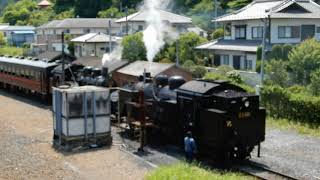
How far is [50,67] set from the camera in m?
28.4

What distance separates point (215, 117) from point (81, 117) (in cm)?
546

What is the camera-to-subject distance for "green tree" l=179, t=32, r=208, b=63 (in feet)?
124

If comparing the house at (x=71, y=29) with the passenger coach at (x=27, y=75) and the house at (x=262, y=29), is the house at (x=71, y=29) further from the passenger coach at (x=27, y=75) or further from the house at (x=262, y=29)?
the passenger coach at (x=27, y=75)

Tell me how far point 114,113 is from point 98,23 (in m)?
55.9

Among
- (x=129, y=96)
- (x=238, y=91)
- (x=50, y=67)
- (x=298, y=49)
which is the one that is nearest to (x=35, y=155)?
(x=129, y=96)

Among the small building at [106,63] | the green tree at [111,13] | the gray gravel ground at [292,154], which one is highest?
the green tree at [111,13]

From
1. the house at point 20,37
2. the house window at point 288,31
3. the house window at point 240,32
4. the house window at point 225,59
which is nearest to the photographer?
the house window at point 288,31

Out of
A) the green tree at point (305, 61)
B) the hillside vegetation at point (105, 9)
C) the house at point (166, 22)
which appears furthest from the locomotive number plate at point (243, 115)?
the hillside vegetation at point (105, 9)

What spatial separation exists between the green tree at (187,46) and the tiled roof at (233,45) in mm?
595

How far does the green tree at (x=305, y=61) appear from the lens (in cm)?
2634

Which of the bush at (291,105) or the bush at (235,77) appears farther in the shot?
the bush at (235,77)

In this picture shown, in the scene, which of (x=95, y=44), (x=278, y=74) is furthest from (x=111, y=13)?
(x=278, y=74)

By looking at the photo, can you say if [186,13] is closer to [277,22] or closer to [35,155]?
[277,22]

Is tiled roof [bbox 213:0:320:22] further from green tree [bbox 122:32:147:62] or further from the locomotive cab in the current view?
the locomotive cab
